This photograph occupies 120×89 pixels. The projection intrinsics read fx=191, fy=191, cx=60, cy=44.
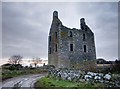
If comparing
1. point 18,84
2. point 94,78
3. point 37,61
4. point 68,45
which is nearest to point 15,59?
point 37,61

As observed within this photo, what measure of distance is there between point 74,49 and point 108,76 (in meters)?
24.2

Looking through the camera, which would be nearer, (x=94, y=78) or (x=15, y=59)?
(x=94, y=78)

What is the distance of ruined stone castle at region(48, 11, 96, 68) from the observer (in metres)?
39.2

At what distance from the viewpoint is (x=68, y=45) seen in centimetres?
4009

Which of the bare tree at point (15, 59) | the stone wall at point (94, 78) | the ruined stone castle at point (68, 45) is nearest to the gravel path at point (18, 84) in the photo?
the stone wall at point (94, 78)

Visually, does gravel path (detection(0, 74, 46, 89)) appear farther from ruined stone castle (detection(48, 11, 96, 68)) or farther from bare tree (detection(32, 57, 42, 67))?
bare tree (detection(32, 57, 42, 67))

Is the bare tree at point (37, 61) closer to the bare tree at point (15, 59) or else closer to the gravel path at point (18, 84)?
the bare tree at point (15, 59)

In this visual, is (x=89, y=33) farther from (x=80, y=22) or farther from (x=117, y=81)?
(x=117, y=81)

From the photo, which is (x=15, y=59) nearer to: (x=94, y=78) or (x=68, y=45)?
(x=68, y=45)

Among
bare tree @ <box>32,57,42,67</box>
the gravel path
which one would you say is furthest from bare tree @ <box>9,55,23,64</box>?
the gravel path

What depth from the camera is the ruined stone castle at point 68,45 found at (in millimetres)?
39156

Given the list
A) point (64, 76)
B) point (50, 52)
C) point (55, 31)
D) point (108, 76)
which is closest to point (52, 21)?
point (55, 31)

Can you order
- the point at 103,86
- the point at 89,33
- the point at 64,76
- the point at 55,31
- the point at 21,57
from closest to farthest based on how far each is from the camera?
the point at 103,86, the point at 64,76, the point at 55,31, the point at 89,33, the point at 21,57

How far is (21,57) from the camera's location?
51.5 metres
